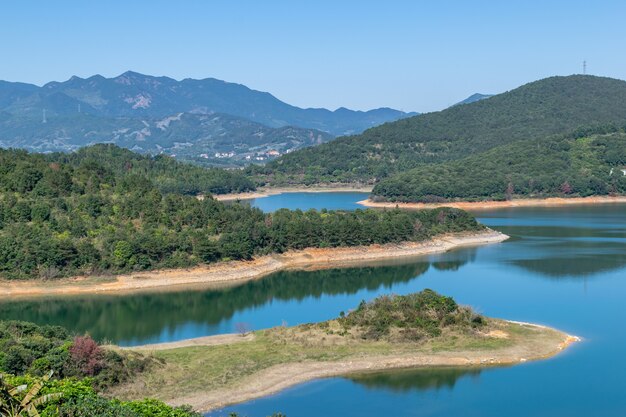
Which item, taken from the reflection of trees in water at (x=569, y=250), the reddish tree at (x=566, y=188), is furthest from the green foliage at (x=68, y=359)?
the reddish tree at (x=566, y=188)

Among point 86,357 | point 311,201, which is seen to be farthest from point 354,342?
point 311,201

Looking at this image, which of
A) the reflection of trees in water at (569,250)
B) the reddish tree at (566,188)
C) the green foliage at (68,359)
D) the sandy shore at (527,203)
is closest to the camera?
the green foliage at (68,359)

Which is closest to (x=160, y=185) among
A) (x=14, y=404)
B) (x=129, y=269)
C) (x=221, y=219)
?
(x=221, y=219)

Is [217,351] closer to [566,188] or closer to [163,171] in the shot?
[163,171]

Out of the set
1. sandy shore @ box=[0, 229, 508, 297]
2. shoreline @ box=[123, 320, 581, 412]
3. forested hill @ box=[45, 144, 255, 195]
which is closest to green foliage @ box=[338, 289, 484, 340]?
shoreline @ box=[123, 320, 581, 412]

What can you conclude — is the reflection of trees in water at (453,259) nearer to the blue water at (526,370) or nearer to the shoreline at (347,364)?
the blue water at (526,370)

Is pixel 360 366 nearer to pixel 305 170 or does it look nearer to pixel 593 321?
pixel 593 321
